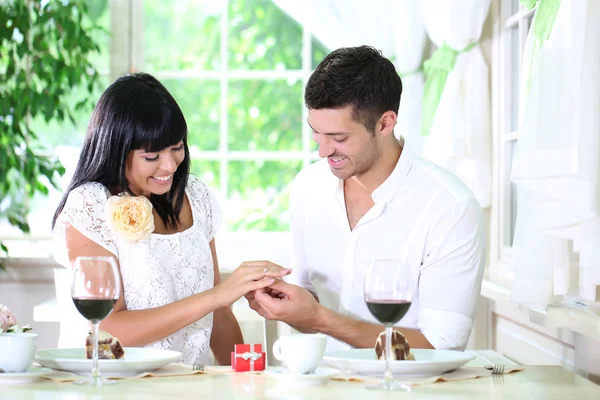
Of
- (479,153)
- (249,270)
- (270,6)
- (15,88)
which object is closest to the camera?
(249,270)

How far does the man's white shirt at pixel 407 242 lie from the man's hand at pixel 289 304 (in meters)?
0.28

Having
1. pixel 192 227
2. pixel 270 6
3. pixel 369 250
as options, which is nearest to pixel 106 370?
pixel 192 227

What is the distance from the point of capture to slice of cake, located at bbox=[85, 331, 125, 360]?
1.66m

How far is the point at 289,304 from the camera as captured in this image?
2.02 meters

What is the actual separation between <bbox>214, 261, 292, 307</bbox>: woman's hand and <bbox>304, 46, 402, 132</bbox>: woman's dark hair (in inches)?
19.2

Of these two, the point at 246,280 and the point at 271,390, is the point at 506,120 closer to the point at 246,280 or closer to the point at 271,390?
the point at 246,280

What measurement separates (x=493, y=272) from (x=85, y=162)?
1.73 m

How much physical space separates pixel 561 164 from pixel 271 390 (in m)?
0.81

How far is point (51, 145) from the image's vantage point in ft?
13.3

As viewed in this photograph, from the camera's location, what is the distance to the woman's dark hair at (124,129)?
2.10m

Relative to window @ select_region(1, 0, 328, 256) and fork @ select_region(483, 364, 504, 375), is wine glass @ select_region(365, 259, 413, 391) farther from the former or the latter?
window @ select_region(1, 0, 328, 256)

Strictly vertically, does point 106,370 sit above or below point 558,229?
below

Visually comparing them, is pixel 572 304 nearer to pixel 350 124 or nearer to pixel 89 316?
pixel 350 124

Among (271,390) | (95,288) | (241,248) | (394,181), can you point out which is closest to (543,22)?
(394,181)
